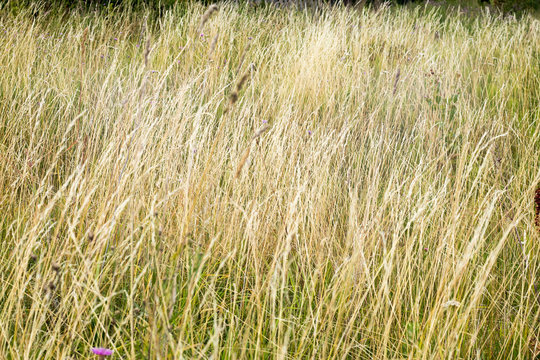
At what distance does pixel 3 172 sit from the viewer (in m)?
2.09

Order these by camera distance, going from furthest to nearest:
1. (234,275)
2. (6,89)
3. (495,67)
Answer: (495,67), (6,89), (234,275)

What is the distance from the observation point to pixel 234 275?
1.67m

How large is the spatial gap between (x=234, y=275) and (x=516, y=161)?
1.74 meters

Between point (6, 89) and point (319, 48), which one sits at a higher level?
point (319, 48)

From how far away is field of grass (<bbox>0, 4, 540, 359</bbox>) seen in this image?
1272 mm

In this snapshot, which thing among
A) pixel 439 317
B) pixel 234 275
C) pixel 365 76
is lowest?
pixel 234 275

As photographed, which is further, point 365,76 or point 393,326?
point 365,76

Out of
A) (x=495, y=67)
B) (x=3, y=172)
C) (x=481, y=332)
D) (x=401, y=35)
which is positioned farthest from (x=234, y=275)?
(x=401, y=35)

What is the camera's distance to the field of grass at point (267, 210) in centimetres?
127

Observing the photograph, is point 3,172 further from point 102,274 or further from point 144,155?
point 102,274

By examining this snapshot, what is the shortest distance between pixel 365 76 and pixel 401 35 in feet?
4.80

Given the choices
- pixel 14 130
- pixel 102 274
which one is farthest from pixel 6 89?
pixel 102 274

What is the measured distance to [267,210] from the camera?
1.92m

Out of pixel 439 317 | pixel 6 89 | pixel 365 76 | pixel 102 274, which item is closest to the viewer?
pixel 439 317
